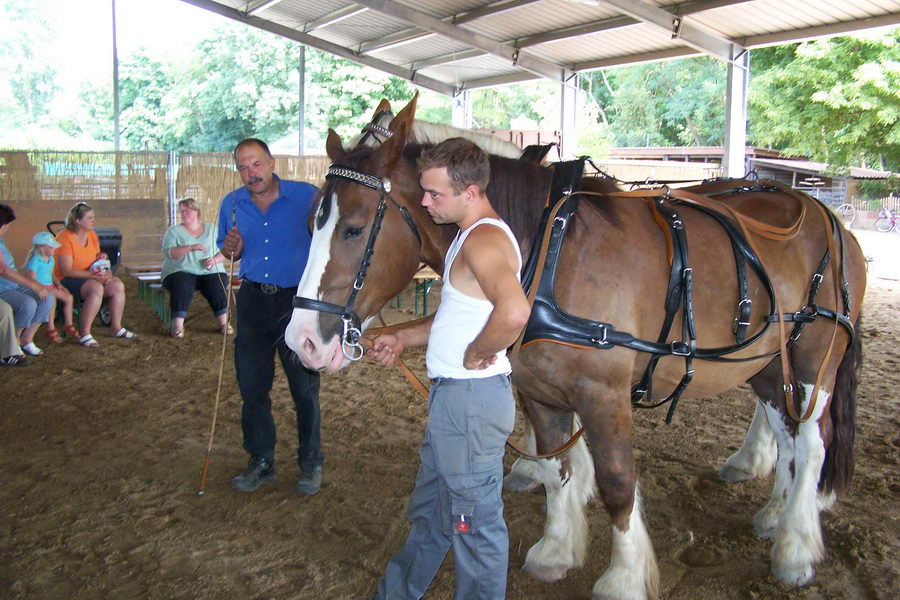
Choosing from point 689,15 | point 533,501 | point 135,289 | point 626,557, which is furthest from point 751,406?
point 135,289

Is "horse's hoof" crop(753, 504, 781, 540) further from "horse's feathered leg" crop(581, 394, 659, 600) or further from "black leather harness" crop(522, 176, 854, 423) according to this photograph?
"horse's feathered leg" crop(581, 394, 659, 600)

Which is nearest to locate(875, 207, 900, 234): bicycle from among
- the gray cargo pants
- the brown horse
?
the brown horse

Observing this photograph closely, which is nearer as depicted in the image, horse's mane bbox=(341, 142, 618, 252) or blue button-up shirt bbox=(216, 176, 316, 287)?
horse's mane bbox=(341, 142, 618, 252)

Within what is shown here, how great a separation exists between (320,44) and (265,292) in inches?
576

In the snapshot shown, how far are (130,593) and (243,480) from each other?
3.36 ft

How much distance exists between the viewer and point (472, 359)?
2.02 metres

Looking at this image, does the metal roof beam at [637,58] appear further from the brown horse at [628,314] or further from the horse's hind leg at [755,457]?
the brown horse at [628,314]

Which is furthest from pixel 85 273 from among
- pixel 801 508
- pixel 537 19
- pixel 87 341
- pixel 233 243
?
pixel 537 19

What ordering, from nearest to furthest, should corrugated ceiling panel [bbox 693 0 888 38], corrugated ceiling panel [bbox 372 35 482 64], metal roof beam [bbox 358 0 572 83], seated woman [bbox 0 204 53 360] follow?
seated woman [bbox 0 204 53 360]
corrugated ceiling panel [bbox 693 0 888 38]
metal roof beam [bbox 358 0 572 83]
corrugated ceiling panel [bbox 372 35 482 64]

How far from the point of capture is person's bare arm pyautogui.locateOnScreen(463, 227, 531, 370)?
192cm

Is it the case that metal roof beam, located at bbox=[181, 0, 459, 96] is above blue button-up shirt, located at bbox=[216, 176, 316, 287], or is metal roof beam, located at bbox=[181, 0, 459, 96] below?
above

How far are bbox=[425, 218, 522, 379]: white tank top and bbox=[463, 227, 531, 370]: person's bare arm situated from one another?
0.05 metres

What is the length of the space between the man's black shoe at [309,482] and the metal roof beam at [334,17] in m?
12.4

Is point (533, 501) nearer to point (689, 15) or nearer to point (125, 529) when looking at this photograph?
point (125, 529)
